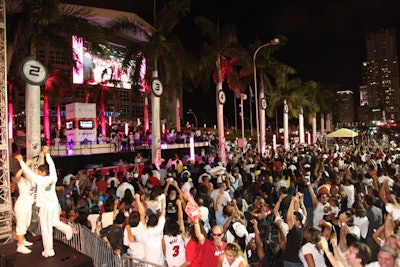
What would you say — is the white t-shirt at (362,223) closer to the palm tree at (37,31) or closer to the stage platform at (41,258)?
the stage platform at (41,258)

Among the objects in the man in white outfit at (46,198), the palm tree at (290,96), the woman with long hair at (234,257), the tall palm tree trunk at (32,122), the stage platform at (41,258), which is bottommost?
the stage platform at (41,258)

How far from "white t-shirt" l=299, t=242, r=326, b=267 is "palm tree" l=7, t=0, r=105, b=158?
10.8 meters

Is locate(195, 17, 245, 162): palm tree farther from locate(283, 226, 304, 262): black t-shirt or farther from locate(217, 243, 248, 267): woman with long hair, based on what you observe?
locate(217, 243, 248, 267): woman with long hair

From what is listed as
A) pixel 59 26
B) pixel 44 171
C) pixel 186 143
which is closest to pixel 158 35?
pixel 59 26

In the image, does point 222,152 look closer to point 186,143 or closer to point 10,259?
point 186,143

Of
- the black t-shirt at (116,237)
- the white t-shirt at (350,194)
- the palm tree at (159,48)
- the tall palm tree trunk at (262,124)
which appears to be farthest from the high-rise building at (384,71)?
the black t-shirt at (116,237)

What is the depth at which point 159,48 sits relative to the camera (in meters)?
19.4

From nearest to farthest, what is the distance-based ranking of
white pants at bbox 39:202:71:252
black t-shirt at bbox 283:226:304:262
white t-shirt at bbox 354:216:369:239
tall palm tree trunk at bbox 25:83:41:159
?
black t-shirt at bbox 283:226:304:262 < white pants at bbox 39:202:71:252 < white t-shirt at bbox 354:216:369:239 < tall palm tree trunk at bbox 25:83:41:159

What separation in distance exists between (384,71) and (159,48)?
204 m

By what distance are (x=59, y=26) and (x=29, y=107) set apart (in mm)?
3628

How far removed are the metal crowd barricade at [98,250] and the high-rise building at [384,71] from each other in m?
200

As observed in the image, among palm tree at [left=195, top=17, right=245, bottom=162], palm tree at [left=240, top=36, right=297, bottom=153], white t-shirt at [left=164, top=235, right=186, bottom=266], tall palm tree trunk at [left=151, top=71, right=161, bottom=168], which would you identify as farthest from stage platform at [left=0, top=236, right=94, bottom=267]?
palm tree at [left=240, top=36, right=297, bottom=153]

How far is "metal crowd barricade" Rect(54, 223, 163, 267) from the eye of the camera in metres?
5.51

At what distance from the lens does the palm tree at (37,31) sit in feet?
42.9
